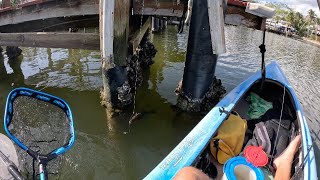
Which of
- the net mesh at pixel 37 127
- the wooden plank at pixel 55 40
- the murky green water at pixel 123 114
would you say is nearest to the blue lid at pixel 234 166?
the net mesh at pixel 37 127

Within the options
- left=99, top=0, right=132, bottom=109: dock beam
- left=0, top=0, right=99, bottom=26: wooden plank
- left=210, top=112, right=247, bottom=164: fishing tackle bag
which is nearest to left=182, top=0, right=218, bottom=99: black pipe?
left=99, top=0, right=132, bottom=109: dock beam

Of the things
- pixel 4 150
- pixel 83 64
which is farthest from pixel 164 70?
pixel 4 150

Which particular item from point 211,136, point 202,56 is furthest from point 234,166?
point 202,56

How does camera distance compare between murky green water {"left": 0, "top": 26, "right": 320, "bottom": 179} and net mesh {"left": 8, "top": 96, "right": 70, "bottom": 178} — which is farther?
murky green water {"left": 0, "top": 26, "right": 320, "bottom": 179}

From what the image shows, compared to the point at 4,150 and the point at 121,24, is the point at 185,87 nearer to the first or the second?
the point at 121,24

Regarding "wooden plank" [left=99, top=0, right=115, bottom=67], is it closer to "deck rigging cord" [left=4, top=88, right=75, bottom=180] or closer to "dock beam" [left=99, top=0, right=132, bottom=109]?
"dock beam" [left=99, top=0, right=132, bottom=109]

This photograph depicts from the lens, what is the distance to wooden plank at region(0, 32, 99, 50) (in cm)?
714

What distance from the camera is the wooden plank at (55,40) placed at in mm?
7145

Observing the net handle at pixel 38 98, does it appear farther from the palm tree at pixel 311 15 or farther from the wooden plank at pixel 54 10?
the palm tree at pixel 311 15

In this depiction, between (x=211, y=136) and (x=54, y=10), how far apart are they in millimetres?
5763

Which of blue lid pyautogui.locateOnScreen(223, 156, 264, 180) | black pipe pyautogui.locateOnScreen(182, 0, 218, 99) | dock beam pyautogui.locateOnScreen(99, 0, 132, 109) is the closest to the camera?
blue lid pyautogui.locateOnScreen(223, 156, 264, 180)

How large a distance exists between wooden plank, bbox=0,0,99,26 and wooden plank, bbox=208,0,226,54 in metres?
3.27

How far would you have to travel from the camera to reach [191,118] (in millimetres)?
7047

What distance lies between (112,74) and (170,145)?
2.07 meters
